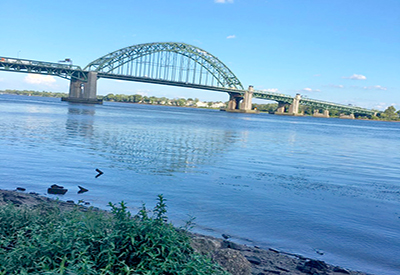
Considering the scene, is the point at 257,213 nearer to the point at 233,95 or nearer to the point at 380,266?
the point at 380,266

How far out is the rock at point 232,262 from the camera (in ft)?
15.3

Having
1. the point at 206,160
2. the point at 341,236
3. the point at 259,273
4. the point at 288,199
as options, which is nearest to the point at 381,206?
the point at 288,199

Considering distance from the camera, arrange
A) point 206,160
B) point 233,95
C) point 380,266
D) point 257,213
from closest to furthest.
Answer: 1. point 380,266
2. point 257,213
3. point 206,160
4. point 233,95

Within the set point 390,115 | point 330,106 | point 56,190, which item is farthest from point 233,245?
point 390,115

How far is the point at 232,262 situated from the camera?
477 centimetres

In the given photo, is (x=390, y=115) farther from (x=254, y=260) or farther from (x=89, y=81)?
(x=254, y=260)

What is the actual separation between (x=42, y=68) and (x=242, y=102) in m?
65.8

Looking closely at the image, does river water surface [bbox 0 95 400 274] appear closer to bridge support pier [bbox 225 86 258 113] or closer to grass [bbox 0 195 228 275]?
grass [bbox 0 195 228 275]

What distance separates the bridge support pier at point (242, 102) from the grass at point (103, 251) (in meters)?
124

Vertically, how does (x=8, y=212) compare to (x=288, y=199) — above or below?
above

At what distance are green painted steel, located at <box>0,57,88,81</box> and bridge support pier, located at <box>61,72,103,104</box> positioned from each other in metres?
1.78

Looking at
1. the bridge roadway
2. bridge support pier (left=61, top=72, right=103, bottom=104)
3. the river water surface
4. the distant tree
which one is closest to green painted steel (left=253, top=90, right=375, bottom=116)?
the bridge roadway

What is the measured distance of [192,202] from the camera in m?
9.50

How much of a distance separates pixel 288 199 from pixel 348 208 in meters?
1.52
